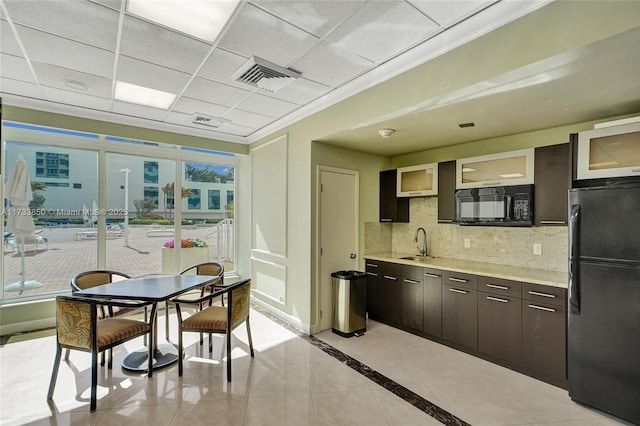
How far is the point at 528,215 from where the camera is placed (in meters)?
3.14

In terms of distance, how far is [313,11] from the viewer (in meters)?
→ 2.06

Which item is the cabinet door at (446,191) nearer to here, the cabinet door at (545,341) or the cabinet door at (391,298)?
the cabinet door at (391,298)

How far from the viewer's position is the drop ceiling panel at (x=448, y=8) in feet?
6.42

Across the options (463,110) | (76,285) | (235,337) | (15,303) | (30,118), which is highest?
(30,118)

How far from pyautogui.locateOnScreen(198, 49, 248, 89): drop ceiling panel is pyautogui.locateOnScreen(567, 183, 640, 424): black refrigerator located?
3.04 m

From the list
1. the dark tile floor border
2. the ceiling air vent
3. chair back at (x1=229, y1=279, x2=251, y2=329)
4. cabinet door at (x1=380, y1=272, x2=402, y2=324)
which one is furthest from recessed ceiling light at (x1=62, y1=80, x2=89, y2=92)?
cabinet door at (x1=380, y1=272, x2=402, y2=324)

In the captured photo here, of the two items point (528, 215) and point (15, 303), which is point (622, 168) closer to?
point (528, 215)

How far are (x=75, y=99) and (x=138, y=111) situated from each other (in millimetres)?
657

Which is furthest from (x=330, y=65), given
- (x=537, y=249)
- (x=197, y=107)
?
(x=537, y=249)

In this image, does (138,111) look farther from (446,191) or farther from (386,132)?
(446,191)

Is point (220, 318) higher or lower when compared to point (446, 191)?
lower

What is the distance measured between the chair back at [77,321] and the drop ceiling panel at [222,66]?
225 centimetres

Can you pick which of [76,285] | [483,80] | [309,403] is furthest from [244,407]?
[483,80]

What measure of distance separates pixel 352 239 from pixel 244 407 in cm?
254
